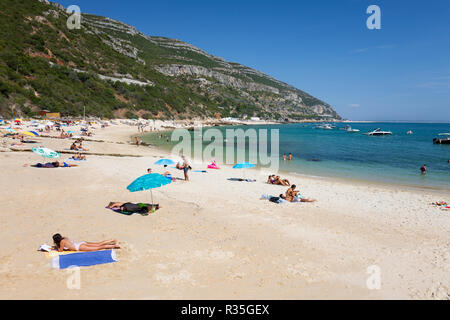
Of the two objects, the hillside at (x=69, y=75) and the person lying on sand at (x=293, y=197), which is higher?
the hillside at (x=69, y=75)

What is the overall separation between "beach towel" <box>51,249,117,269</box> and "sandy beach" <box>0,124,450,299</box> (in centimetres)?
16

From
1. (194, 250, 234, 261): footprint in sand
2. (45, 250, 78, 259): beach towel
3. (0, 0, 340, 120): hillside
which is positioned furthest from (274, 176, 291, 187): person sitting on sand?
(0, 0, 340, 120): hillside

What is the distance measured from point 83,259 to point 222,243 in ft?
11.0

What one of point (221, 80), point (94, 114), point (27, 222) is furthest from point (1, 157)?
point (221, 80)

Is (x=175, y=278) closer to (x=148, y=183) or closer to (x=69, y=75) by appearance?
(x=148, y=183)

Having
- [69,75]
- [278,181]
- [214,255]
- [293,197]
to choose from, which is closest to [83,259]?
[214,255]

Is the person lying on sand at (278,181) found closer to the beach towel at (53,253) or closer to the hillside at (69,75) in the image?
the beach towel at (53,253)

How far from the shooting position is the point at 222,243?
7.12 m

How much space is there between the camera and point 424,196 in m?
14.1

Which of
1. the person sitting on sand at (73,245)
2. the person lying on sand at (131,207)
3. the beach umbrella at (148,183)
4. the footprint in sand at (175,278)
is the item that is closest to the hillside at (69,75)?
the person lying on sand at (131,207)

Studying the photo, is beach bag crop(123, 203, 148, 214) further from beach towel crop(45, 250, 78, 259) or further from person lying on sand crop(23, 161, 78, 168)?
person lying on sand crop(23, 161, 78, 168)

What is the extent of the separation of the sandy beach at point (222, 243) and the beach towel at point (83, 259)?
16 centimetres

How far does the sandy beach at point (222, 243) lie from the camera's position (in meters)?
5.10

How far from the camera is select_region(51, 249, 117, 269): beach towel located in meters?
5.63
